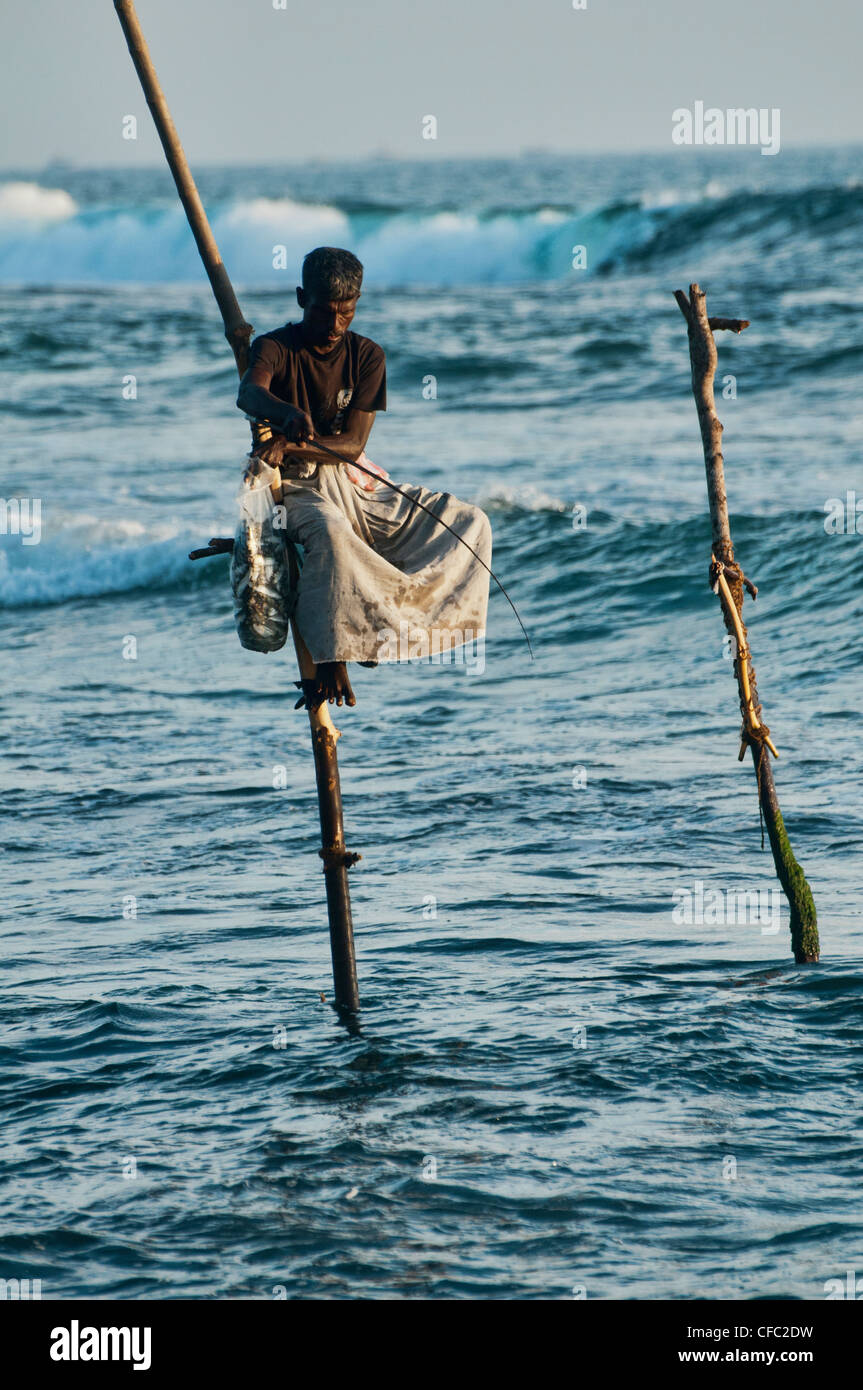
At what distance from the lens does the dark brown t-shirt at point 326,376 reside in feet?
18.9

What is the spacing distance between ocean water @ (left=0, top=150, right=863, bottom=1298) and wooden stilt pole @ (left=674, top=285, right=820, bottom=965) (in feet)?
1.01

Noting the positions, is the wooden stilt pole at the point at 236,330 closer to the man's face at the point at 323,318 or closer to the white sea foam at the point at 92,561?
the man's face at the point at 323,318

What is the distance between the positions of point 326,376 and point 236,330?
0.48 m

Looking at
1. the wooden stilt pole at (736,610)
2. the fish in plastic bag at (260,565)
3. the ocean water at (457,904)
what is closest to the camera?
the ocean water at (457,904)

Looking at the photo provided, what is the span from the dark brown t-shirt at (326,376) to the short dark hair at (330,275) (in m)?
0.18

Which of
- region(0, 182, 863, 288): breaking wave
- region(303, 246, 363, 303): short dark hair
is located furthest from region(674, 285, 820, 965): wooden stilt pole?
region(0, 182, 863, 288): breaking wave

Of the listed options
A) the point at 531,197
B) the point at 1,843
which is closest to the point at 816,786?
the point at 1,843

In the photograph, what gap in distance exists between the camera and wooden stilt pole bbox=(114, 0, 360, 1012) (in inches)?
239

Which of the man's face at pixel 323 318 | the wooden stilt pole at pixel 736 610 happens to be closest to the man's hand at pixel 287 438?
the man's face at pixel 323 318

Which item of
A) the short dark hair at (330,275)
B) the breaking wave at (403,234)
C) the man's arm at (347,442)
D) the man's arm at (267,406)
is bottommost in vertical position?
the man's arm at (347,442)

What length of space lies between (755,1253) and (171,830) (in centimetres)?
519

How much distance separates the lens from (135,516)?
60.4 ft

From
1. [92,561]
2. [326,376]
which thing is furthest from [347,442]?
[92,561]

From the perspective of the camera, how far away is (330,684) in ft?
19.2
